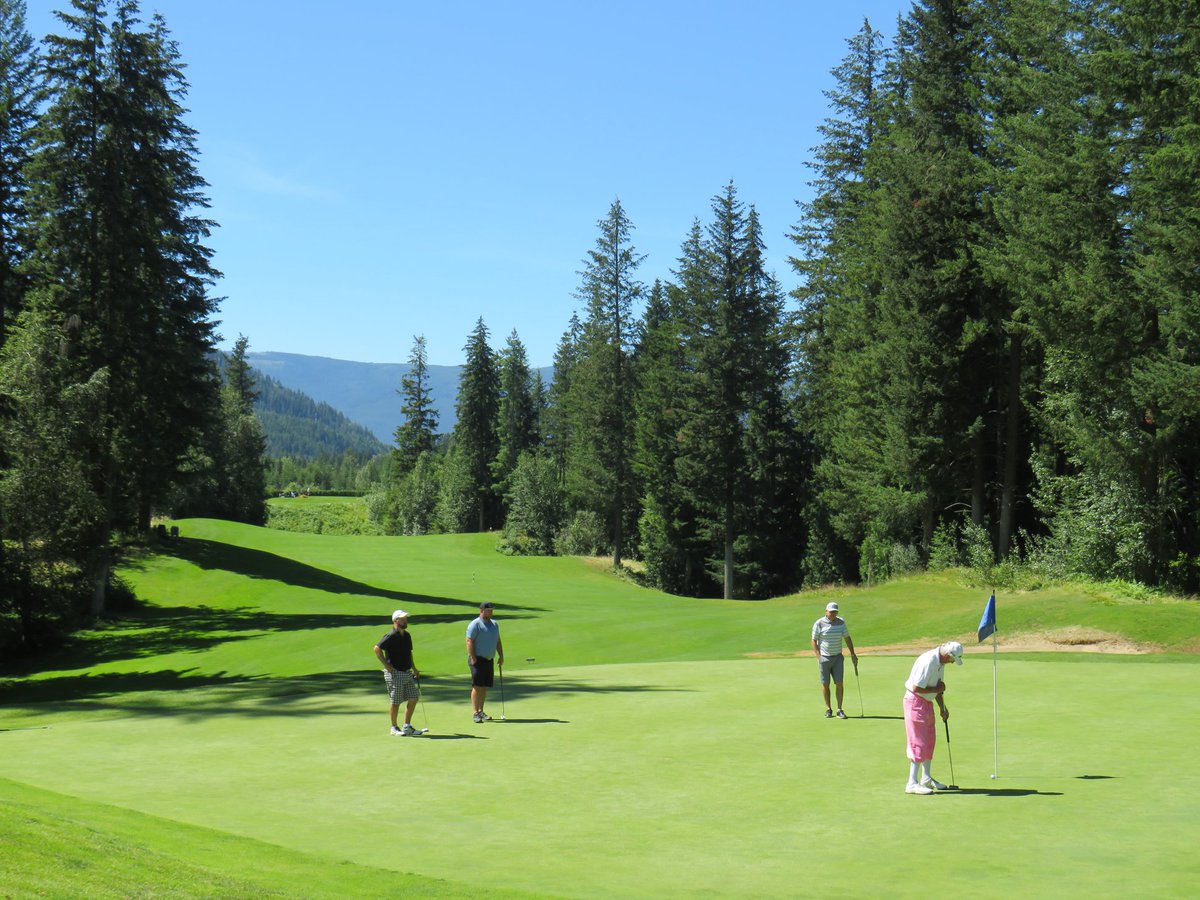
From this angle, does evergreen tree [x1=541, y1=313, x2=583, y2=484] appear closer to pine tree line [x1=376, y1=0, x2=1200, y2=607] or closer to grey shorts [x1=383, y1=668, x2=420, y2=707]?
pine tree line [x1=376, y1=0, x2=1200, y2=607]

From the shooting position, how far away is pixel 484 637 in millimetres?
19359

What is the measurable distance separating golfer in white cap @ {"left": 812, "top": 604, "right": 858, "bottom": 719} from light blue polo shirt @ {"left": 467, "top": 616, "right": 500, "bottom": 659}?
5.66 meters

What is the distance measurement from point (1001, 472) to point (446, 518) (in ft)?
244

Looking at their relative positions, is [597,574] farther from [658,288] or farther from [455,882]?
[455,882]

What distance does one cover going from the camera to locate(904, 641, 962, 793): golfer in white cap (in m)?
13.4

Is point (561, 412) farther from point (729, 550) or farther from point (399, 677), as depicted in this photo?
point (399, 677)

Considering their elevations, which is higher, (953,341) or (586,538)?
(953,341)

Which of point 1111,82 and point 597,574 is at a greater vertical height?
point 1111,82

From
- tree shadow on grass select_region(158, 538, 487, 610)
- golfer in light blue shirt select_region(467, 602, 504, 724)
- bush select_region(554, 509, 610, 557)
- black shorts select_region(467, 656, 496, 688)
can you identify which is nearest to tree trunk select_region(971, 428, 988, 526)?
→ tree shadow on grass select_region(158, 538, 487, 610)

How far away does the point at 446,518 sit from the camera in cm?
11488

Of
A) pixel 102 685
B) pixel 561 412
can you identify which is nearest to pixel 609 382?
pixel 561 412

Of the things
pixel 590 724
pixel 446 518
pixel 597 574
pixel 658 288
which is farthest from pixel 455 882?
pixel 446 518

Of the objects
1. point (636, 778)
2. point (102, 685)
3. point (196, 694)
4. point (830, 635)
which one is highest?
point (830, 635)

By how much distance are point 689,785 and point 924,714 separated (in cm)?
310
